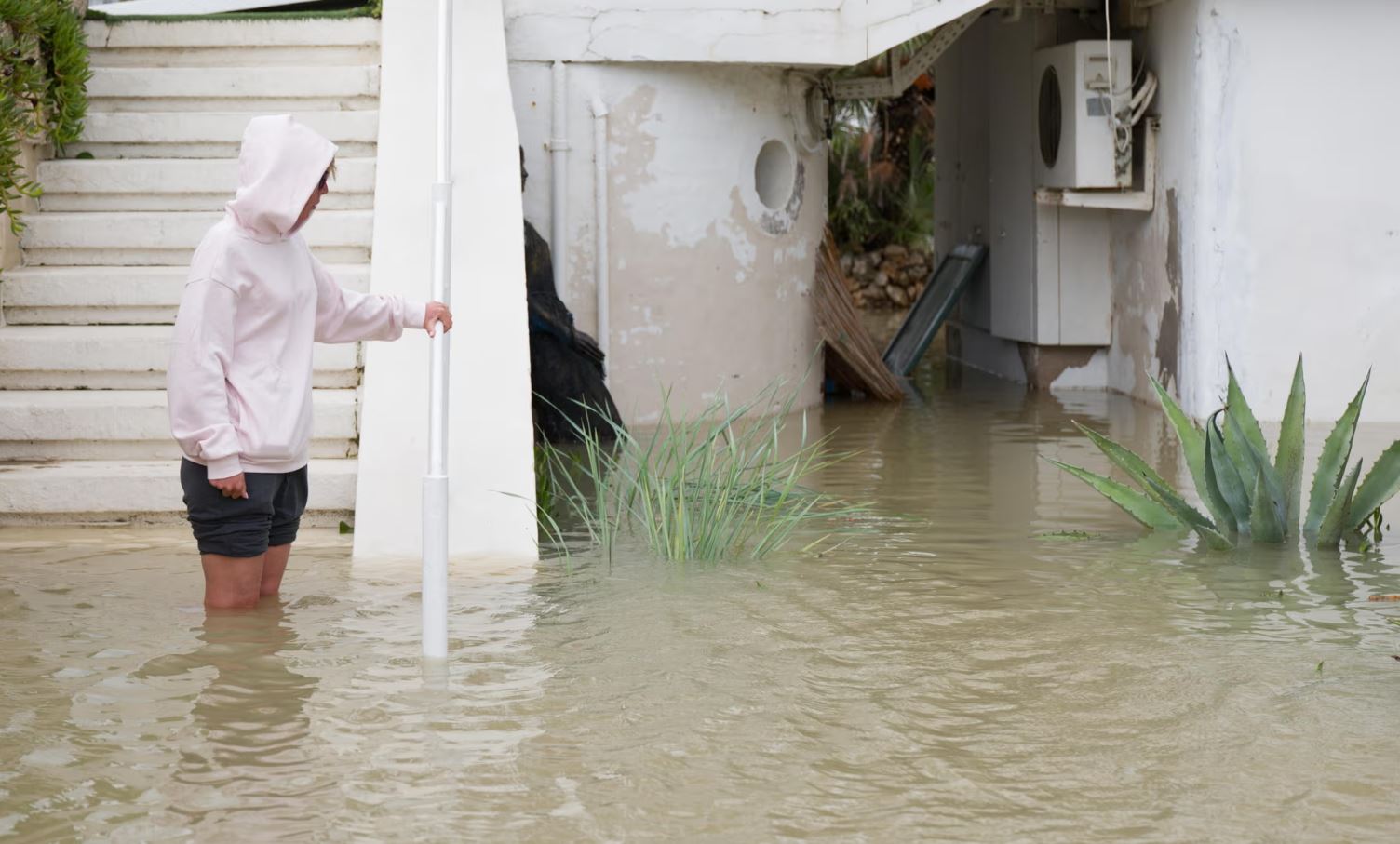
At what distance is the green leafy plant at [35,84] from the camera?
7547 millimetres

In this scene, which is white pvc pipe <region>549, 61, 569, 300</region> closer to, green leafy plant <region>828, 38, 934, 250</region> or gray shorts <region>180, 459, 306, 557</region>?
gray shorts <region>180, 459, 306, 557</region>

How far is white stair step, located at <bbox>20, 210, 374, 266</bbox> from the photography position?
25.4 feet

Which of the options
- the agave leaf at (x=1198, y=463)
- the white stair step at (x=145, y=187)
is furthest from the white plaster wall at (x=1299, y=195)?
the white stair step at (x=145, y=187)

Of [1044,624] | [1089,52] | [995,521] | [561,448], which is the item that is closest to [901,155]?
[1089,52]

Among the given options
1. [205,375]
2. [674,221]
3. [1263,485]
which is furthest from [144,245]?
[1263,485]

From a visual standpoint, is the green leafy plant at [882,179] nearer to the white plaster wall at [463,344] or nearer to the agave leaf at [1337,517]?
the white plaster wall at [463,344]

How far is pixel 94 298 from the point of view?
7.43m

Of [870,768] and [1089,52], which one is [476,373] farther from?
[1089,52]

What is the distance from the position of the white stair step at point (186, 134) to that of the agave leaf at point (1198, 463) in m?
4.25

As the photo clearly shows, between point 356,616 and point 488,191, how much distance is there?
2348mm

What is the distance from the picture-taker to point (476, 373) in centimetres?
659

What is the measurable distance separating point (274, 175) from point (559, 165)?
606 centimetres

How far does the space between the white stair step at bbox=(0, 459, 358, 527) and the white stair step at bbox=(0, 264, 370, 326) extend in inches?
39.6

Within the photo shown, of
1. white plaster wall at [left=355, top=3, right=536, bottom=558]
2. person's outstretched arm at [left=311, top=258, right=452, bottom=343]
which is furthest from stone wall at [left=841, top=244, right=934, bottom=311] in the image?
person's outstretched arm at [left=311, top=258, right=452, bottom=343]
